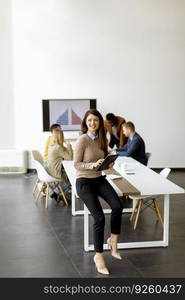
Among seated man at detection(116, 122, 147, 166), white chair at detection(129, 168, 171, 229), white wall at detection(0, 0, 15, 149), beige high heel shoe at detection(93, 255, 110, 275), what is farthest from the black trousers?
white wall at detection(0, 0, 15, 149)

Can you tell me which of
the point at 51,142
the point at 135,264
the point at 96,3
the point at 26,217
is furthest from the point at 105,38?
the point at 135,264

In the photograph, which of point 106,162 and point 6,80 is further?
point 6,80

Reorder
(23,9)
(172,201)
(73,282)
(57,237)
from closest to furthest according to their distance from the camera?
(73,282), (57,237), (172,201), (23,9)

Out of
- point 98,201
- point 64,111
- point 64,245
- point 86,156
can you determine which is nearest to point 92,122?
point 86,156

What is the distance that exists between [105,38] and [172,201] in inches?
147

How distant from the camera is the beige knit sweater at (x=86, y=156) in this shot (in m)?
4.83

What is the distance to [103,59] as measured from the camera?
30.8ft

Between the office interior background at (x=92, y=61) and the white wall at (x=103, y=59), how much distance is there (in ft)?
0.06

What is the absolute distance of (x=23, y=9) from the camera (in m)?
9.14

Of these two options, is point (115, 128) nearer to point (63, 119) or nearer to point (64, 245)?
point (63, 119)

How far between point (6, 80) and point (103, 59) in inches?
77.0

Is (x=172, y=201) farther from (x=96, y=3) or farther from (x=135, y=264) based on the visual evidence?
(x=96, y=3)

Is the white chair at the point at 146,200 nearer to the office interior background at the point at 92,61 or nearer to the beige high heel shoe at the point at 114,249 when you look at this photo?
the beige high heel shoe at the point at 114,249

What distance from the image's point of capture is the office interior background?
30.2 feet
